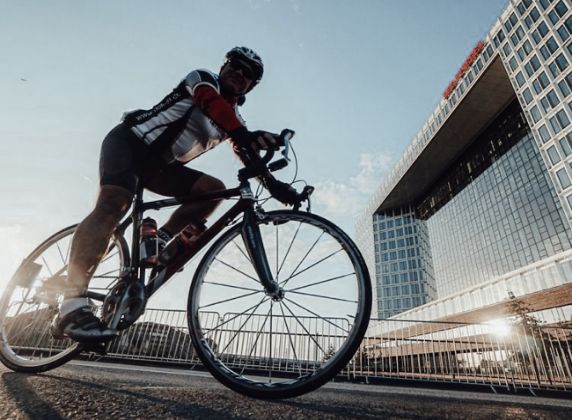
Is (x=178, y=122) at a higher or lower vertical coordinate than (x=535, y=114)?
lower

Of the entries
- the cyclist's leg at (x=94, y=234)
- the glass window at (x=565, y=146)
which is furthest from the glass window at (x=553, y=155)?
the cyclist's leg at (x=94, y=234)

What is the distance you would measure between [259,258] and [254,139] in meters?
0.73

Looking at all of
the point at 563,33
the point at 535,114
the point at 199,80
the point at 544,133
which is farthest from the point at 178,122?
the point at 563,33

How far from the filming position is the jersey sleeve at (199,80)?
6.50 ft

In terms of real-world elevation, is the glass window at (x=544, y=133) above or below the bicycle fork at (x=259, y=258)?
above

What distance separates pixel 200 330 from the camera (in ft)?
6.28

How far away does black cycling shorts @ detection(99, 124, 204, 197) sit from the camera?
2135 millimetres

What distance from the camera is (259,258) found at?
1.97m

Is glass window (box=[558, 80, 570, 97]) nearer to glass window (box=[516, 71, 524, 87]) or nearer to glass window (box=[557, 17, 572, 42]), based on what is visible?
glass window (box=[557, 17, 572, 42])

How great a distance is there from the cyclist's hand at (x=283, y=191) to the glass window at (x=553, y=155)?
146ft

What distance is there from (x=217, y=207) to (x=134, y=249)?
0.66 meters

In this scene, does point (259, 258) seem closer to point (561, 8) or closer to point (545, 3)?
point (561, 8)

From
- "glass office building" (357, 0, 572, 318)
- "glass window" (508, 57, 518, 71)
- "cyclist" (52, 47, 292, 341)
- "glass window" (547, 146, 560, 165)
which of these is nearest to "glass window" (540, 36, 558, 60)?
"glass office building" (357, 0, 572, 318)

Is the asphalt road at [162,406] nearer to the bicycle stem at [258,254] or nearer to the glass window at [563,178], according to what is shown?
the bicycle stem at [258,254]
